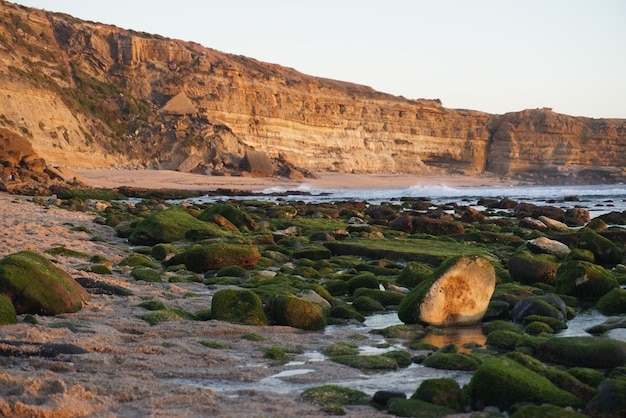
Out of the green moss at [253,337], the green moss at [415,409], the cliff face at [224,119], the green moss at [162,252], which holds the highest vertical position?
the cliff face at [224,119]

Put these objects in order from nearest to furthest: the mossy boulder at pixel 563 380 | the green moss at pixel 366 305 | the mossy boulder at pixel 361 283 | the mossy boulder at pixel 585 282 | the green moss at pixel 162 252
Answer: the mossy boulder at pixel 563 380, the green moss at pixel 366 305, the mossy boulder at pixel 585 282, the mossy boulder at pixel 361 283, the green moss at pixel 162 252

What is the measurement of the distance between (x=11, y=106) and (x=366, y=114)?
38.3m

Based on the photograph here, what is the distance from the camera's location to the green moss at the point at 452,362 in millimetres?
5812

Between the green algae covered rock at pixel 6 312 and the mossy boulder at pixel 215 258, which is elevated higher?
the green algae covered rock at pixel 6 312

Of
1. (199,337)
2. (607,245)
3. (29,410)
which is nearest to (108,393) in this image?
(29,410)

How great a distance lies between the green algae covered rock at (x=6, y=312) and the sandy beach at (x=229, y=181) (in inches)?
1190

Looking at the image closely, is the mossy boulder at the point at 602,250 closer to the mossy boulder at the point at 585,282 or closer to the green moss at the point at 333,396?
the mossy boulder at the point at 585,282

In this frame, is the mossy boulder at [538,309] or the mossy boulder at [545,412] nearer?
the mossy boulder at [545,412]

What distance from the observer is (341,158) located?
227ft

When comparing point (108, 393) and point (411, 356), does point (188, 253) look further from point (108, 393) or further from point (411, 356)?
point (108, 393)

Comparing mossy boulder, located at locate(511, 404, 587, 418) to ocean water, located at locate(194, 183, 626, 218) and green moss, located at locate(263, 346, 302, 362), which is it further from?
ocean water, located at locate(194, 183, 626, 218)

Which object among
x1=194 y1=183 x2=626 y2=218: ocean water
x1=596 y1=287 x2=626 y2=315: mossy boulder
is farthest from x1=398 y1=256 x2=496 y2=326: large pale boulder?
x1=194 y1=183 x2=626 y2=218: ocean water

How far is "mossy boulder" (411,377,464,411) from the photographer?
4754mm

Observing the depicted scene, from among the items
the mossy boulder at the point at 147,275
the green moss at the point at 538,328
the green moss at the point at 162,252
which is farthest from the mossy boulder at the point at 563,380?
the green moss at the point at 162,252
